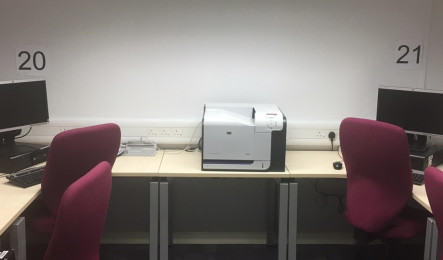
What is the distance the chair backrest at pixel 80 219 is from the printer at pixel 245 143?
112cm

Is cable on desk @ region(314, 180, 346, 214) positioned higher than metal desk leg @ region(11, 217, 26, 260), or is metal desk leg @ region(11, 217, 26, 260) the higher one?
metal desk leg @ region(11, 217, 26, 260)

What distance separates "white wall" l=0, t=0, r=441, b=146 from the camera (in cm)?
348

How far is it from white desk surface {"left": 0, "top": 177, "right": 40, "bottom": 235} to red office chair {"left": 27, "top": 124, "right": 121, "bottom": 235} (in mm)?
92

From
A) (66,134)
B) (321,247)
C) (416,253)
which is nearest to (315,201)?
(321,247)

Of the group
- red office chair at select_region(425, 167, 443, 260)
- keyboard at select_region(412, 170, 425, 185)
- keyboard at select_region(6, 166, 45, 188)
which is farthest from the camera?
keyboard at select_region(412, 170, 425, 185)

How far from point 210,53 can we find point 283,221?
4.50ft

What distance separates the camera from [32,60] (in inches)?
138

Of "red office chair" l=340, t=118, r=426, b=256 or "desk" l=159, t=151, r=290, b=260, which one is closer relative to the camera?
"red office chair" l=340, t=118, r=426, b=256

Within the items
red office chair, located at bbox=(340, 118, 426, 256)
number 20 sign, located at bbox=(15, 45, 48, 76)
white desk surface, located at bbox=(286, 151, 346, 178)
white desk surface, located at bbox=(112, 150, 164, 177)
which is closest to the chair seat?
red office chair, located at bbox=(340, 118, 426, 256)

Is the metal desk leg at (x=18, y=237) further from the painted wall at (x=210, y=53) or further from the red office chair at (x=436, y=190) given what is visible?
the red office chair at (x=436, y=190)

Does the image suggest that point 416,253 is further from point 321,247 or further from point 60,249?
point 60,249

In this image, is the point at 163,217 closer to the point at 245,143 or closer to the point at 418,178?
the point at 245,143

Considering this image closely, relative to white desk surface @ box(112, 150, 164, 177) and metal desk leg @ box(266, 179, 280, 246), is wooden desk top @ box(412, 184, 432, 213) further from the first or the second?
white desk surface @ box(112, 150, 164, 177)

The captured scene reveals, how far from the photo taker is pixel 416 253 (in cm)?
357
